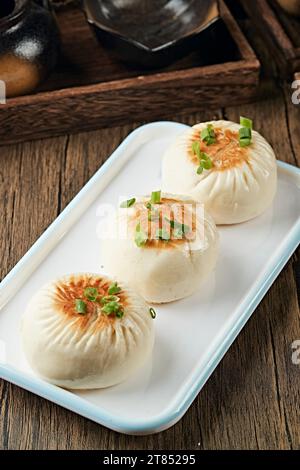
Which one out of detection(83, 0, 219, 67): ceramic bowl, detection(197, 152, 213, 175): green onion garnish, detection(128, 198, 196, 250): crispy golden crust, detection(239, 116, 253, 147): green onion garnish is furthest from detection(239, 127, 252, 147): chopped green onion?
detection(83, 0, 219, 67): ceramic bowl

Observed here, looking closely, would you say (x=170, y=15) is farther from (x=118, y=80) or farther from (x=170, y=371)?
(x=170, y=371)

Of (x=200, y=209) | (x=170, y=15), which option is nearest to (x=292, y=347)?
(x=200, y=209)

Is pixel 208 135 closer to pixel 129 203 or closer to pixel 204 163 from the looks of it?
pixel 204 163

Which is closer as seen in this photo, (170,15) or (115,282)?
(115,282)

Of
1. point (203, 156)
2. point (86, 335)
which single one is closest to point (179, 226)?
point (203, 156)

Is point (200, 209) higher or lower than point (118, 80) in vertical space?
lower

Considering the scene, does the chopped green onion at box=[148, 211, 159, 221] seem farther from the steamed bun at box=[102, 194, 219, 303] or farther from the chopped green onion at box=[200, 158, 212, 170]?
the chopped green onion at box=[200, 158, 212, 170]

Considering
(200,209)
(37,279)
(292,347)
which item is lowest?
(292,347)
